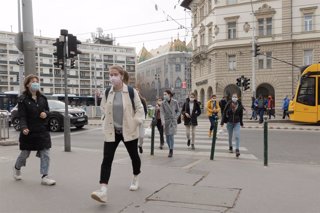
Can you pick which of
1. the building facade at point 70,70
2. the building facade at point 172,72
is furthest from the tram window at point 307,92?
the building facade at point 172,72

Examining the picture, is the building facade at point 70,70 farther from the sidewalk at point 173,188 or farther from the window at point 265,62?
the sidewalk at point 173,188

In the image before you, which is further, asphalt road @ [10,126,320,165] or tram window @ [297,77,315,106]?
tram window @ [297,77,315,106]

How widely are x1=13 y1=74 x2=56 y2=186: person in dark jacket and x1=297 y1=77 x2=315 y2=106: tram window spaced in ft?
56.2

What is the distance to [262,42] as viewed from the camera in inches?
1626

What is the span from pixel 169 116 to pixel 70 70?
94.0 meters

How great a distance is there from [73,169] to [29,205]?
8.20ft

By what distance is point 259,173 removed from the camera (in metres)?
7.27

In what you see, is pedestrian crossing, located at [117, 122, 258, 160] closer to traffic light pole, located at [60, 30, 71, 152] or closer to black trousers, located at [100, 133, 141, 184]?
traffic light pole, located at [60, 30, 71, 152]

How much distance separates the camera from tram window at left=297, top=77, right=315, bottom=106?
19938 millimetres

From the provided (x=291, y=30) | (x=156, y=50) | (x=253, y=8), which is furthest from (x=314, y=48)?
(x=156, y=50)

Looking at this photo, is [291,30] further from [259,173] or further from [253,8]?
[259,173]

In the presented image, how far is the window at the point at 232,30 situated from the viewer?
4309 centimetres

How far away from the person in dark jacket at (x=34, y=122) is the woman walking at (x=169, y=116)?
4.04m

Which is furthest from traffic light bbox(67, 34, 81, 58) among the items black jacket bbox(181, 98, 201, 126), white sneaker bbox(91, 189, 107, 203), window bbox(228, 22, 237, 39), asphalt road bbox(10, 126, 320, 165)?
window bbox(228, 22, 237, 39)
